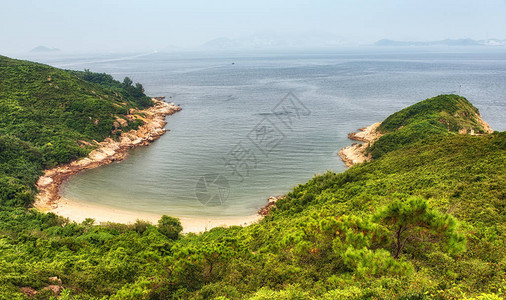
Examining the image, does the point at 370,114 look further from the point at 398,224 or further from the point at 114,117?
the point at 398,224

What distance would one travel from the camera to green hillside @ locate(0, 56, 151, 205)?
96.5 ft

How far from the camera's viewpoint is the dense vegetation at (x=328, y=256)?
8.48 meters

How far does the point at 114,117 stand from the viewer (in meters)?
45.4

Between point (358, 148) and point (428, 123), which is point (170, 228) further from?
point (428, 123)

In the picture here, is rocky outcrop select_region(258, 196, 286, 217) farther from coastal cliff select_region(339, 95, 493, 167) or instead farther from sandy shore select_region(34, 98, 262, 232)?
coastal cliff select_region(339, 95, 493, 167)

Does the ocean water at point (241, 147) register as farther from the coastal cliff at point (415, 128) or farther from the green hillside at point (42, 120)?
the green hillside at point (42, 120)

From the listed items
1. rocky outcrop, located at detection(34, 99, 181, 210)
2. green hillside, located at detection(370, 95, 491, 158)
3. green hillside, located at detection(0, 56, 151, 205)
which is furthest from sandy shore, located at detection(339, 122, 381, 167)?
green hillside, located at detection(0, 56, 151, 205)

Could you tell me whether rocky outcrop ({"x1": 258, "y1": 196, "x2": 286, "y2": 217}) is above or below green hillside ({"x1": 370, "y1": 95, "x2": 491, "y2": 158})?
below

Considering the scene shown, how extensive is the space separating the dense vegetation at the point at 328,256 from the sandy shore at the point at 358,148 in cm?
1612

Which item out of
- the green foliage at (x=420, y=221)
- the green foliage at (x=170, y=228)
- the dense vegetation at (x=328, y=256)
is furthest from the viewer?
the green foliage at (x=170, y=228)

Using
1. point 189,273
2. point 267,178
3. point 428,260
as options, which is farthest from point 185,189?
point 428,260

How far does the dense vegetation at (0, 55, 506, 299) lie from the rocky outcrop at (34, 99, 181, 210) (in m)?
9.46

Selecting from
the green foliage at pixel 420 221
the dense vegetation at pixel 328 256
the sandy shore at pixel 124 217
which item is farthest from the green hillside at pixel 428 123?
the green foliage at pixel 420 221

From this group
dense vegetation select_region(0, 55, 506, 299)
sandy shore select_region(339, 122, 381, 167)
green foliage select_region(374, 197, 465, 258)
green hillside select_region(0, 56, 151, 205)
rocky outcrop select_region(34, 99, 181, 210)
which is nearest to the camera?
dense vegetation select_region(0, 55, 506, 299)
